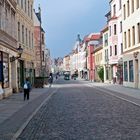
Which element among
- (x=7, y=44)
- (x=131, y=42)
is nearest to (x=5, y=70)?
(x=7, y=44)

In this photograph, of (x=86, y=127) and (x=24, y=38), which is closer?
(x=86, y=127)

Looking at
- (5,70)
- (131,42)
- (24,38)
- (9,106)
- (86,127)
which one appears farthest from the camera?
(131,42)

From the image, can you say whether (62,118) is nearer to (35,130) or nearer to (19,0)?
(35,130)

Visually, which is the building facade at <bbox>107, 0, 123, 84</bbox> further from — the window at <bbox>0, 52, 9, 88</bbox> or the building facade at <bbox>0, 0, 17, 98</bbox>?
the window at <bbox>0, 52, 9, 88</bbox>

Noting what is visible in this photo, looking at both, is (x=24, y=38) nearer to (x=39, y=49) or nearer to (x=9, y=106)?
(x=9, y=106)

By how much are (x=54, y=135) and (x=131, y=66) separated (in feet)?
120

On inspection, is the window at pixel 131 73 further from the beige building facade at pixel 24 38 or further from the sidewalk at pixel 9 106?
the sidewalk at pixel 9 106

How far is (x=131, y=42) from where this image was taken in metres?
48.6

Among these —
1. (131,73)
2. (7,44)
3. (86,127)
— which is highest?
(7,44)

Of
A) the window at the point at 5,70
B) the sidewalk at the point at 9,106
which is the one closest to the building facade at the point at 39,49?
the window at the point at 5,70

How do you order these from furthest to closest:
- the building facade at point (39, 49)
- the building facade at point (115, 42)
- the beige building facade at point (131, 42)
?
the building facade at point (39, 49), the building facade at point (115, 42), the beige building facade at point (131, 42)

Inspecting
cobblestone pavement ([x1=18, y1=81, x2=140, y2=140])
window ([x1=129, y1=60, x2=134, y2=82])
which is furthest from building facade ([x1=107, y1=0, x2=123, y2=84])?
cobblestone pavement ([x1=18, y1=81, x2=140, y2=140])

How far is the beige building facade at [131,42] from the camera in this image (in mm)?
44938

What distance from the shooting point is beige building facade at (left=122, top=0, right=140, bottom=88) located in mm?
44938
